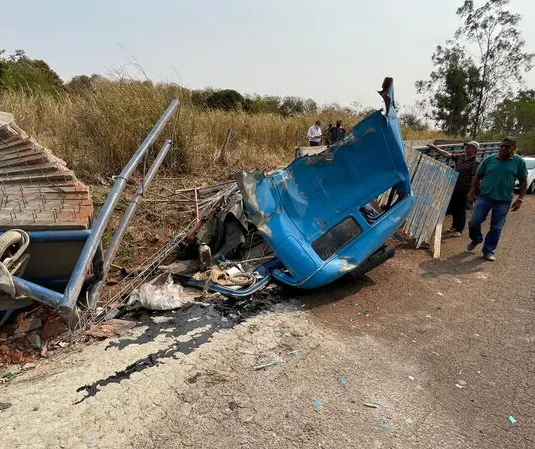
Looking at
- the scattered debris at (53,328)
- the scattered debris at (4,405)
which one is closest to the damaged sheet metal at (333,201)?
the scattered debris at (53,328)

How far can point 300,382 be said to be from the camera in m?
2.79

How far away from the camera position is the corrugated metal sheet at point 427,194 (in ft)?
20.8

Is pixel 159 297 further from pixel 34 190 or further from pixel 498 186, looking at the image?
pixel 498 186

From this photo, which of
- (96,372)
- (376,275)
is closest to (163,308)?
(96,372)

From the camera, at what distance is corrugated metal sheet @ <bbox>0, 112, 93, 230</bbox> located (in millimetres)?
3551

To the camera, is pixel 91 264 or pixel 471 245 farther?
pixel 471 245

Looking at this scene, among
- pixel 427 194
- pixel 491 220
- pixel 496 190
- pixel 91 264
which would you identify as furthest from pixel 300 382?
pixel 427 194

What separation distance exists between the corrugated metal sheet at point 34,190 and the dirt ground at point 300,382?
Answer: 1277 mm

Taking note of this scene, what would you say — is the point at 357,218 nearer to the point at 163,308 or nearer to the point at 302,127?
the point at 163,308

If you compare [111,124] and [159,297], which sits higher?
[111,124]

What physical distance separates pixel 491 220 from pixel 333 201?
8.11ft

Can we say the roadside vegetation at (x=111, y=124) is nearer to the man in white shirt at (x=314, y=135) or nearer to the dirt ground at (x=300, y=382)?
the dirt ground at (x=300, y=382)

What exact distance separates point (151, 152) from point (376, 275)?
15.6 feet

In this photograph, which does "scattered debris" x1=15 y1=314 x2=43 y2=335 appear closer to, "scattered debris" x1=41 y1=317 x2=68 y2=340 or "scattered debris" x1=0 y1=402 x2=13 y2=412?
"scattered debris" x1=41 y1=317 x2=68 y2=340
